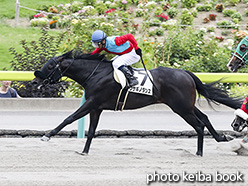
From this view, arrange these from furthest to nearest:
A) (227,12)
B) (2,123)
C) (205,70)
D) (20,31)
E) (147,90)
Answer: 1. (227,12)
2. (20,31)
3. (205,70)
4. (2,123)
5. (147,90)

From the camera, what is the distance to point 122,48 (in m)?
7.66

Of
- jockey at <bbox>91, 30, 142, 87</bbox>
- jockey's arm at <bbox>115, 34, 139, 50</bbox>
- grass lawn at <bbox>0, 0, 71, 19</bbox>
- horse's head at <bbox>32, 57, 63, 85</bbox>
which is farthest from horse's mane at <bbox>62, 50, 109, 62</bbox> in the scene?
grass lawn at <bbox>0, 0, 71, 19</bbox>

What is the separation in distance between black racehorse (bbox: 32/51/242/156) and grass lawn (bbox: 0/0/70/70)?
32.3ft

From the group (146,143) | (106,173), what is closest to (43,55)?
(146,143)

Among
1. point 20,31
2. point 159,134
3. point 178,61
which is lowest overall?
point 20,31

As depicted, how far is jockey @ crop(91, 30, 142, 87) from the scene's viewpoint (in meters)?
7.45

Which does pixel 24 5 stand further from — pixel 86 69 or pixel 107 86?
pixel 107 86

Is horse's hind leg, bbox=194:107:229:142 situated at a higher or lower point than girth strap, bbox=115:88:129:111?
lower

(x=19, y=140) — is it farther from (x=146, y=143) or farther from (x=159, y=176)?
(x=159, y=176)

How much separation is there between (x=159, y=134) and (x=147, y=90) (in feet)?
7.04

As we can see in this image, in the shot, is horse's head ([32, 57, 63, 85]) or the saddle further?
horse's head ([32, 57, 63, 85])

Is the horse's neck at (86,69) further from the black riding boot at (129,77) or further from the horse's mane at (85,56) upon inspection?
the black riding boot at (129,77)

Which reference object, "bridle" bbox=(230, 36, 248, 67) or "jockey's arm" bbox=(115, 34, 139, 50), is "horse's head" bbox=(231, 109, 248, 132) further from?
"jockey's arm" bbox=(115, 34, 139, 50)

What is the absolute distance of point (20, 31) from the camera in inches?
832
